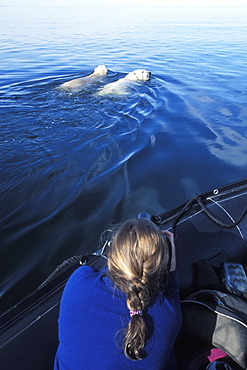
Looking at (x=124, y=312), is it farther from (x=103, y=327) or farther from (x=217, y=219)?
(x=217, y=219)

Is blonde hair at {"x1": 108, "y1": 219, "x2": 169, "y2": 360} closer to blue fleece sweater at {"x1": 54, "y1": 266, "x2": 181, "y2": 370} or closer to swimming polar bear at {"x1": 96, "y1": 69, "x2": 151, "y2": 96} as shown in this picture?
blue fleece sweater at {"x1": 54, "y1": 266, "x2": 181, "y2": 370}

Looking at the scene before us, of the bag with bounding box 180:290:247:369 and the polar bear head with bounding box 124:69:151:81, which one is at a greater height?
the polar bear head with bounding box 124:69:151:81

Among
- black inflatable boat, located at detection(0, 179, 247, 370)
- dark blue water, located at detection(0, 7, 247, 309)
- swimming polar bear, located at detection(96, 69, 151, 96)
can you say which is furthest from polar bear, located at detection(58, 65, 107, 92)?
black inflatable boat, located at detection(0, 179, 247, 370)

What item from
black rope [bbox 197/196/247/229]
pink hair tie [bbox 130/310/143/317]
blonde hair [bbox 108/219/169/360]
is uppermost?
blonde hair [bbox 108/219/169/360]

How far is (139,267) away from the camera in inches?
62.2

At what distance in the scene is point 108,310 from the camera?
152 centimetres

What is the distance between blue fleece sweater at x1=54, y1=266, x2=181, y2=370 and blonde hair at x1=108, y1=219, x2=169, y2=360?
5cm

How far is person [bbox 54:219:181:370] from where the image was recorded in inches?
57.9

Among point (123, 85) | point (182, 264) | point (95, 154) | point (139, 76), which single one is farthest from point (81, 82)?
point (182, 264)

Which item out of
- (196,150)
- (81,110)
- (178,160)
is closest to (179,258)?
(178,160)

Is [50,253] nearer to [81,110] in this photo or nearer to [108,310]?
[108,310]

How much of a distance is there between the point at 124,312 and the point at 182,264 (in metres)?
1.41

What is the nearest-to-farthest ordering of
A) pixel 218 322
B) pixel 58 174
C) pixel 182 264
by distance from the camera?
pixel 218 322
pixel 182 264
pixel 58 174

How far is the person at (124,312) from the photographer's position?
1470 mm
